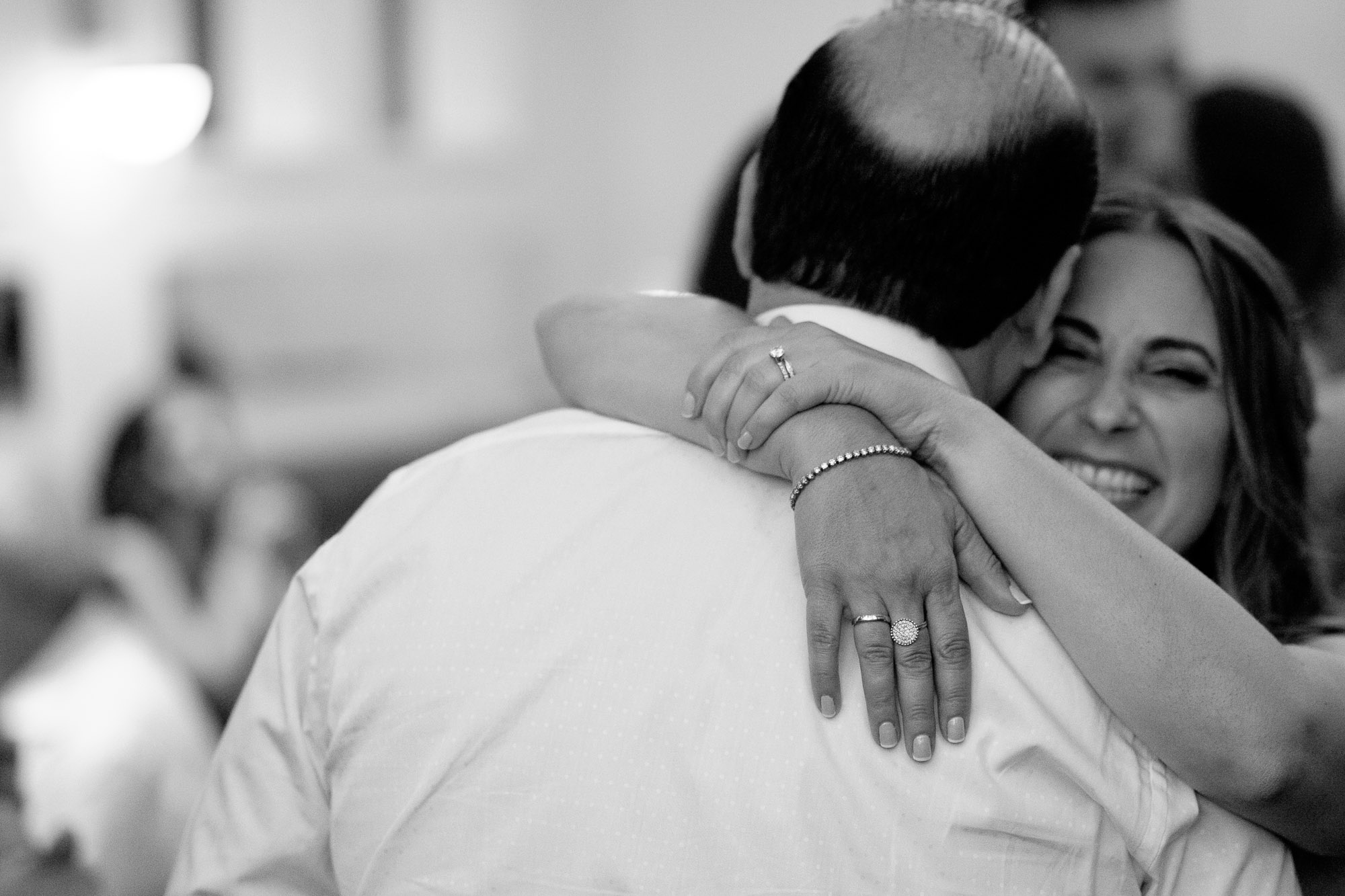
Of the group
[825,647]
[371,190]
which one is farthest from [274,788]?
[371,190]

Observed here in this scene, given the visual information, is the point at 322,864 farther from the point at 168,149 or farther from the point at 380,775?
the point at 168,149

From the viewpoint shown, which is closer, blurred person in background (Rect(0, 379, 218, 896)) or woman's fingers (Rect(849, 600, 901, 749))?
woman's fingers (Rect(849, 600, 901, 749))

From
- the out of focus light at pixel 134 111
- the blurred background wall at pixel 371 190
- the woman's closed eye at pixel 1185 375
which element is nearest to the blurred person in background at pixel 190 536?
the blurred background wall at pixel 371 190

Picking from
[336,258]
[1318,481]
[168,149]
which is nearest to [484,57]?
[336,258]

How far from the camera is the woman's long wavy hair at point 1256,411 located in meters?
1.33

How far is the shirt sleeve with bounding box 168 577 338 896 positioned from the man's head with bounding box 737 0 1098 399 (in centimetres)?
50

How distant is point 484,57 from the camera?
6113 millimetres

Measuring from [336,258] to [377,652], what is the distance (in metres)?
4.76

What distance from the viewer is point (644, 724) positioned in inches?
36.5

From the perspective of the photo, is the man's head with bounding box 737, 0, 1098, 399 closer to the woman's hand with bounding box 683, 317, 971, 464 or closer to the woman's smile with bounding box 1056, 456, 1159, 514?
the woman's hand with bounding box 683, 317, 971, 464

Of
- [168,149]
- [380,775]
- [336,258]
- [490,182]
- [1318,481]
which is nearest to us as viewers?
[380,775]

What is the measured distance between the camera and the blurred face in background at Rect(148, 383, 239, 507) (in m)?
3.84

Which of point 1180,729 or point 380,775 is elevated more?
point 1180,729

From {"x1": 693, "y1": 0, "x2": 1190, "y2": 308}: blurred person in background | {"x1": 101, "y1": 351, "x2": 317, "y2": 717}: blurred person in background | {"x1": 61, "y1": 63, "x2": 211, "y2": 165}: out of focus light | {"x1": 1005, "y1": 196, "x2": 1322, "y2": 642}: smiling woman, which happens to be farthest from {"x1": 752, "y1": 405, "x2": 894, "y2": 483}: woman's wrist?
{"x1": 61, "y1": 63, "x2": 211, "y2": 165}: out of focus light
